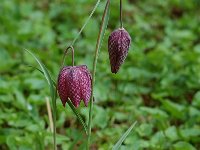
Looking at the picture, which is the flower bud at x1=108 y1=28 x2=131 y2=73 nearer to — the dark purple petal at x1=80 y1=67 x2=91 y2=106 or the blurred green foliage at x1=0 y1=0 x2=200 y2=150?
the dark purple petal at x1=80 y1=67 x2=91 y2=106

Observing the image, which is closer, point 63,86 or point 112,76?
point 63,86

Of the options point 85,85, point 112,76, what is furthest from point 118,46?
point 112,76

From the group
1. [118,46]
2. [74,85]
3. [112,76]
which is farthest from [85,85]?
[112,76]

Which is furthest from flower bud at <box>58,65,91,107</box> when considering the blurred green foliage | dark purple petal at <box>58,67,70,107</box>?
the blurred green foliage

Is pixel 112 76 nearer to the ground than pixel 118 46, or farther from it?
nearer to the ground

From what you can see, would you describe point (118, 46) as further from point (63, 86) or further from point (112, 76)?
point (112, 76)

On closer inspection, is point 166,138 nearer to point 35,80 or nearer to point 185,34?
point 35,80
